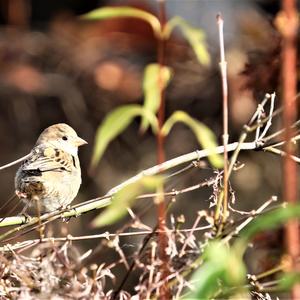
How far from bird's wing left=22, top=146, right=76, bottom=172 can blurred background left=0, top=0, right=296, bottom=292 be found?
2.13 meters

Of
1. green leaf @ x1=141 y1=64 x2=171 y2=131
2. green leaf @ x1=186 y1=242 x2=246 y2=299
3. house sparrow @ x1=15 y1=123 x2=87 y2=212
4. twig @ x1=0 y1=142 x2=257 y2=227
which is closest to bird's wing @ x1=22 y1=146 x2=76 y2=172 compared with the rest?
house sparrow @ x1=15 y1=123 x2=87 y2=212

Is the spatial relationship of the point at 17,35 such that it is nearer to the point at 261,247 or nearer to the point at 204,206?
the point at 204,206

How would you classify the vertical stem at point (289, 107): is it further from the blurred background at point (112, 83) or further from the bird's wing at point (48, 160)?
the blurred background at point (112, 83)

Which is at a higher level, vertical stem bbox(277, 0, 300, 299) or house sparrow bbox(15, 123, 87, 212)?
vertical stem bbox(277, 0, 300, 299)

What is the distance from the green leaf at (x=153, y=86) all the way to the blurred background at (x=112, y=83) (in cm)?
472

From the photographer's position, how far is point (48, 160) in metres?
4.05

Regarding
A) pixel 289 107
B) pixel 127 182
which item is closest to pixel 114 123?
pixel 289 107

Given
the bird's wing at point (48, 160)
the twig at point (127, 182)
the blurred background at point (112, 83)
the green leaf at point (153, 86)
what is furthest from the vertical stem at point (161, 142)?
the blurred background at point (112, 83)

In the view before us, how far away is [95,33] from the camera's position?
26.6 feet

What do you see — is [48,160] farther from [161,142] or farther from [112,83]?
[112,83]

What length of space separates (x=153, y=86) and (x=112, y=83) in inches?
242

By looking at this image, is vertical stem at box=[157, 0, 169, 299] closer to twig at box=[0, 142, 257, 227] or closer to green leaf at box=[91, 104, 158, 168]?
green leaf at box=[91, 104, 158, 168]

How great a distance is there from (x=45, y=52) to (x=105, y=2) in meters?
0.83

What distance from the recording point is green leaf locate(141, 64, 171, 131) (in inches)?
57.3
